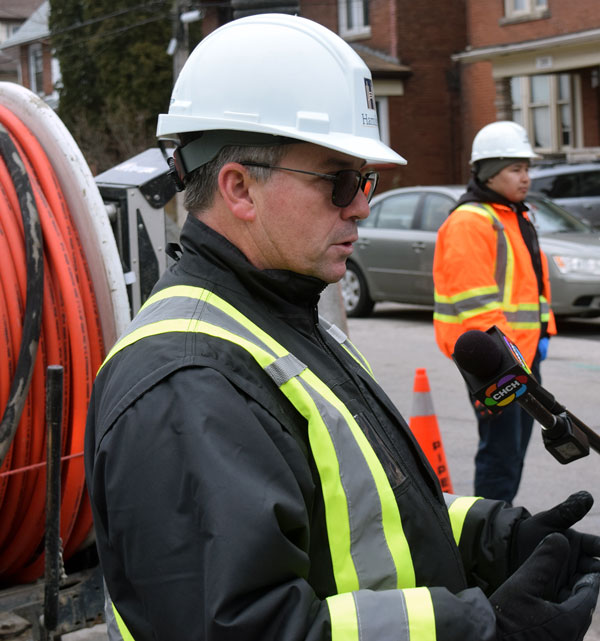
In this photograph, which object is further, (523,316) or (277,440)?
(523,316)

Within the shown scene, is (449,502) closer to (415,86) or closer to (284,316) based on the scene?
(284,316)

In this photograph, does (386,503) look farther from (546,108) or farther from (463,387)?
(546,108)

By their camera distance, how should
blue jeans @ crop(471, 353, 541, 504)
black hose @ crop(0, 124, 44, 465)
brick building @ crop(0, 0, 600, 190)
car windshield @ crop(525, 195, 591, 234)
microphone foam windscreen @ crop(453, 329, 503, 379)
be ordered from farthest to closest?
brick building @ crop(0, 0, 600, 190), car windshield @ crop(525, 195, 591, 234), blue jeans @ crop(471, 353, 541, 504), black hose @ crop(0, 124, 44, 465), microphone foam windscreen @ crop(453, 329, 503, 379)

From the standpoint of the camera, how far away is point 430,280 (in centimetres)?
1196

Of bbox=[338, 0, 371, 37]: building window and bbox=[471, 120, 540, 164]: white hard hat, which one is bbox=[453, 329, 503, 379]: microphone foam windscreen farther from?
bbox=[338, 0, 371, 37]: building window

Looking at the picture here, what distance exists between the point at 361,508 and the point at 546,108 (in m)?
25.3

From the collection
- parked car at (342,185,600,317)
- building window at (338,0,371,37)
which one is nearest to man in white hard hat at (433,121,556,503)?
parked car at (342,185,600,317)

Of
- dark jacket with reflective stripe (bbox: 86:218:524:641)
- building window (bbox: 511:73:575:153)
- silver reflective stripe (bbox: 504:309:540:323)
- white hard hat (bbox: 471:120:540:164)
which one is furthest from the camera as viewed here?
building window (bbox: 511:73:575:153)

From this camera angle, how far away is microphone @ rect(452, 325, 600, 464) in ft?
6.99

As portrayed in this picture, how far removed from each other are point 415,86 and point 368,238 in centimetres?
1528

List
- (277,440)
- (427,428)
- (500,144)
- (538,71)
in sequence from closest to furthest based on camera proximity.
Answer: (277,440) → (500,144) → (427,428) → (538,71)

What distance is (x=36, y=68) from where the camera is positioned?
1747 inches

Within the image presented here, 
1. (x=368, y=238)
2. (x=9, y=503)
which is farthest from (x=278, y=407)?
(x=368, y=238)

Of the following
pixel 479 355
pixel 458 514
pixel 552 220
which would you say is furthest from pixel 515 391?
pixel 552 220
